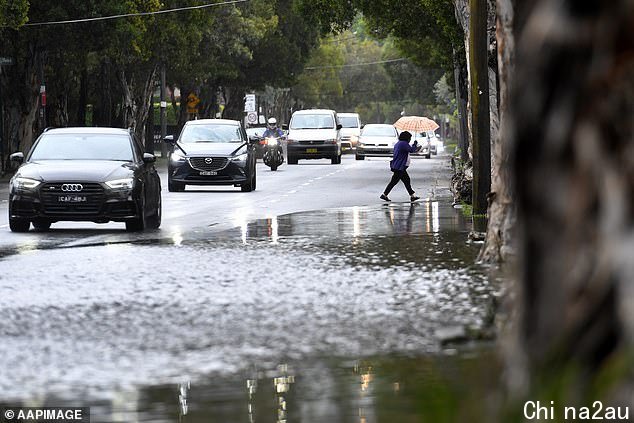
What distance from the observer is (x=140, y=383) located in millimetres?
8312

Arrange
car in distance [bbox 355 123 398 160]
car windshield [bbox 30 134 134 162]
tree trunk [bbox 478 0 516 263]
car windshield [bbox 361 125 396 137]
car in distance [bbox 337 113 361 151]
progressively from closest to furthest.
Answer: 1. tree trunk [bbox 478 0 516 263]
2. car windshield [bbox 30 134 134 162]
3. car in distance [bbox 355 123 398 160]
4. car windshield [bbox 361 125 396 137]
5. car in distance [bbox 337 113 361 151]

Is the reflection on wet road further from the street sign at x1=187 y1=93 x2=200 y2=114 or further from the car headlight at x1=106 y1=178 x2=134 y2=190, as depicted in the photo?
the street sign at x1=187 y1=93 x2=200 y2=114

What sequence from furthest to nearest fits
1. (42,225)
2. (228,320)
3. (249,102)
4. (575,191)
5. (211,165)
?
(249,102)
(211,165)
(42,225)
(228,320)
(575,191)

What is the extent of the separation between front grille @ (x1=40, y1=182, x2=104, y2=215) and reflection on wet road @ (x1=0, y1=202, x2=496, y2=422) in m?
2.47

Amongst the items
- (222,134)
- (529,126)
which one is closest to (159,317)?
(529,126)

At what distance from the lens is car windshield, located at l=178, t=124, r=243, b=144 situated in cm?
3800

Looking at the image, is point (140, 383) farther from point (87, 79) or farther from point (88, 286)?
point (87, 79)

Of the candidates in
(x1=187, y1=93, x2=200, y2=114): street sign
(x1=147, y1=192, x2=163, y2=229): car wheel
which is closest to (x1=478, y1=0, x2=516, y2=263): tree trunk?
(x1=147, y1=192, x2=163, y2=229): car wheel

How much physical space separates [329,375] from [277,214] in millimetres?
18746

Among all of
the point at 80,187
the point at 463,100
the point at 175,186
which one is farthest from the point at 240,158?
the point at 463,100

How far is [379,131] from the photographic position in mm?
68812

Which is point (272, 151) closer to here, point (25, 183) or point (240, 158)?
point (240, 158)

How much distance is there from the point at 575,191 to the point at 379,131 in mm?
65765

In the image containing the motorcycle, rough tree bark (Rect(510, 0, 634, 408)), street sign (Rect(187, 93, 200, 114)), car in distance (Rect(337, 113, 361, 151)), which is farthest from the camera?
car in distance (Rect(337, 113, 361, 151))
